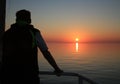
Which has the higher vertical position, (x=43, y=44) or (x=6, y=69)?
(x=43, y=44)

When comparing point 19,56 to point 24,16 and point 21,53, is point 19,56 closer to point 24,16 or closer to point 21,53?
point 21,53

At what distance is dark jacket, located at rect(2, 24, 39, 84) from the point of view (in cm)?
274

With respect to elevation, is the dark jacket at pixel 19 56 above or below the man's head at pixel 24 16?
below

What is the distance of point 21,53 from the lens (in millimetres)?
2744

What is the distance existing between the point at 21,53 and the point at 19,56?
4cm

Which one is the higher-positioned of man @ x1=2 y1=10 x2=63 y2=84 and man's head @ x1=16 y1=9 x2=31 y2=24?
man's head @ x1=16 y1=9 x2=31 y2=24

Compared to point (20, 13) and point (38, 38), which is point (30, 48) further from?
point (20, 13)

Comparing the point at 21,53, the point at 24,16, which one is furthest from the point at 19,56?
the point at 24,16

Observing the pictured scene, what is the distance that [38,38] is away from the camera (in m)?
2.86

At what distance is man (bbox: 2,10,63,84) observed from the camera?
274 cm

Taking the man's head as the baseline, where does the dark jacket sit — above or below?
below

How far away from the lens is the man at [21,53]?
2738mm

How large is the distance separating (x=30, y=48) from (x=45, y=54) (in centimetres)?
25

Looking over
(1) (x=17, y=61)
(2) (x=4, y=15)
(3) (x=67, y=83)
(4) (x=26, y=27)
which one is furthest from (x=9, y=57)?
(3) (x=67, y=83)
